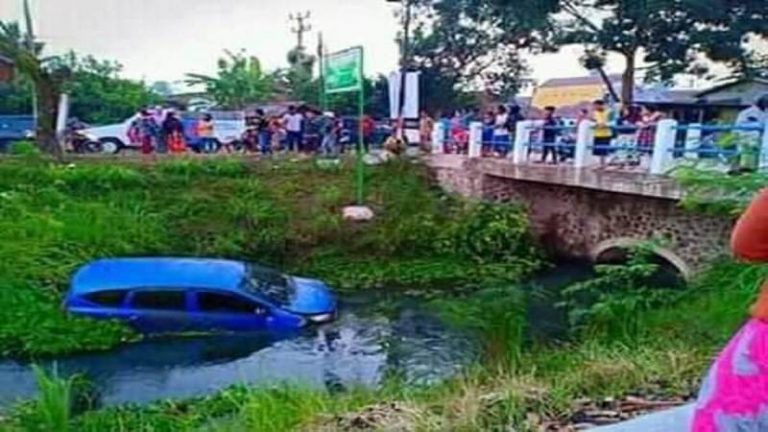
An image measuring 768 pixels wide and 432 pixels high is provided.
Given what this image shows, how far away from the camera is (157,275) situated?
12.5 m

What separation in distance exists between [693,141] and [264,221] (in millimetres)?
7657

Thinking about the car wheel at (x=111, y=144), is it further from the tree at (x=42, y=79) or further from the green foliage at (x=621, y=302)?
the green foliage at (x=621, y=302)

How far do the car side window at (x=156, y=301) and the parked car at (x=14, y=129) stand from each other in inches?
491

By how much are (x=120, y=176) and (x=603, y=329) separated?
12.4m

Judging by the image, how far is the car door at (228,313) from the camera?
40.2 feet

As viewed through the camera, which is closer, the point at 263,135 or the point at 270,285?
the point at 270,285

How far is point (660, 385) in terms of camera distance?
3.90 metres

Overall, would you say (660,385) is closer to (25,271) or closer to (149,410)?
(149,410)

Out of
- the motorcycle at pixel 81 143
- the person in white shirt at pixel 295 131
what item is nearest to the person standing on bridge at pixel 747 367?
the person in white shirt at pixel 295 131

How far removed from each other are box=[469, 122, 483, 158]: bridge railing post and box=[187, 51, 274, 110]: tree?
15796mm

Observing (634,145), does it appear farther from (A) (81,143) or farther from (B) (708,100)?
(A) (81,143)

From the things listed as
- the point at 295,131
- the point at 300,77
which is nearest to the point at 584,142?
the point at 295,131

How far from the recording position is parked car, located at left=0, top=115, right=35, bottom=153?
78.3 ft

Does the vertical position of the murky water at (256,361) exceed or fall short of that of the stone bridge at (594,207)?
it falls short
